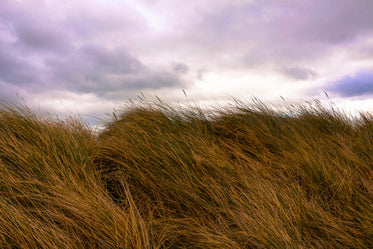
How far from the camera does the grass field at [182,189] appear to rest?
159cm

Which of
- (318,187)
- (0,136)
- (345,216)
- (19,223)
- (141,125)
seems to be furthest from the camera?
(141,125)

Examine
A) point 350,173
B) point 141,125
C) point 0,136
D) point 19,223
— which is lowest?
point 19,223

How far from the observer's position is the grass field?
159 cm

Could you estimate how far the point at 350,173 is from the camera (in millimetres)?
2510

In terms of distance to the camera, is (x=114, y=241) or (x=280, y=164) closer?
(x=114, y=241)

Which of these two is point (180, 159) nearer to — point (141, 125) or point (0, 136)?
point (141, 125)

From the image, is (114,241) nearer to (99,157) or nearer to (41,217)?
(41,217)

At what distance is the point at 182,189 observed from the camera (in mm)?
2146

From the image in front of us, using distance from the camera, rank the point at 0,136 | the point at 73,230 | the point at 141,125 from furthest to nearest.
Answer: the point at 141,125
the point at 0,136
the point at 73,230

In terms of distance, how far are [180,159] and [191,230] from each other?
0.75 m

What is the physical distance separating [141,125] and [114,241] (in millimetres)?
2165

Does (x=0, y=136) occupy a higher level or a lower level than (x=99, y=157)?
higher

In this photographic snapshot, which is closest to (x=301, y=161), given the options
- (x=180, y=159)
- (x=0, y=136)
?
(x=180, y=159)

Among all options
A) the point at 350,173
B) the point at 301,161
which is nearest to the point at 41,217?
the point at 301,161
